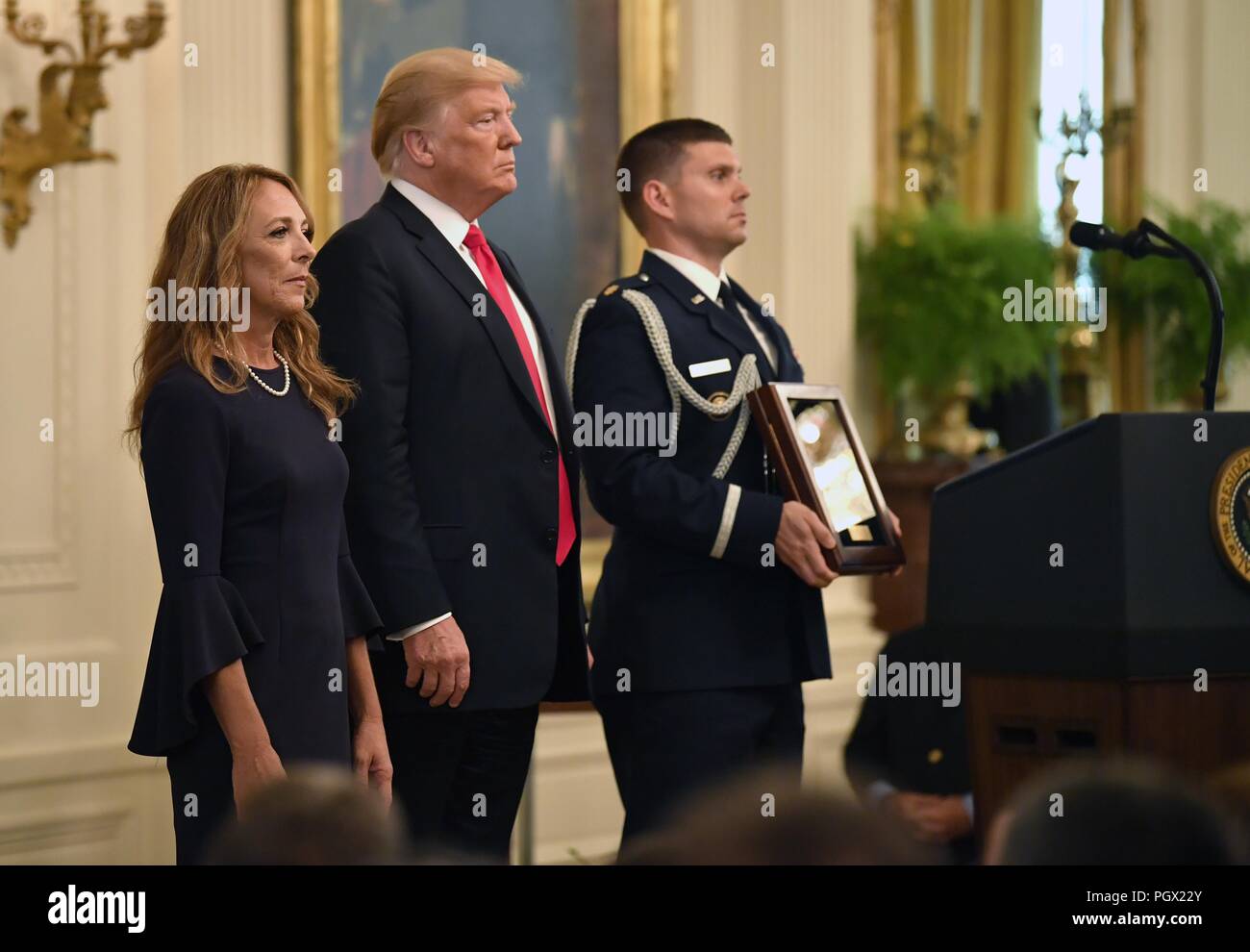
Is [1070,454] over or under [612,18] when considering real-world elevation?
under

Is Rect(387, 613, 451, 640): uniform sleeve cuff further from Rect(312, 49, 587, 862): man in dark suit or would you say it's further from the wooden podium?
the wooden podium

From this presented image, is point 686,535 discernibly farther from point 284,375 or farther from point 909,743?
point 909,743

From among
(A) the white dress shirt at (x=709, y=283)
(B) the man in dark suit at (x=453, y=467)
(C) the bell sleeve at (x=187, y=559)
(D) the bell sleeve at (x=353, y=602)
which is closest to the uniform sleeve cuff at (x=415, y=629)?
(B) the man in dark suit at (x=453, y=467)

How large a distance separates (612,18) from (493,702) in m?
3.33

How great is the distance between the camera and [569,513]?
8.97ft

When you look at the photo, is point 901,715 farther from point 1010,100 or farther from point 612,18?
point 1010,100

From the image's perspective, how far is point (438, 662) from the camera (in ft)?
8.14

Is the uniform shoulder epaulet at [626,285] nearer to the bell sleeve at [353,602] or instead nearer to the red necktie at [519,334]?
the red necktie at [519,334]

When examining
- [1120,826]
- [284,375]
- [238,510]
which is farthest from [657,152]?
[1120,826]

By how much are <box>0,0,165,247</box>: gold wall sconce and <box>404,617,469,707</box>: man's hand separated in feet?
5.62

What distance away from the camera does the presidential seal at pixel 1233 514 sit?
2.29 meters

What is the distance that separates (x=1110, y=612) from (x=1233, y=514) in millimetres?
243
